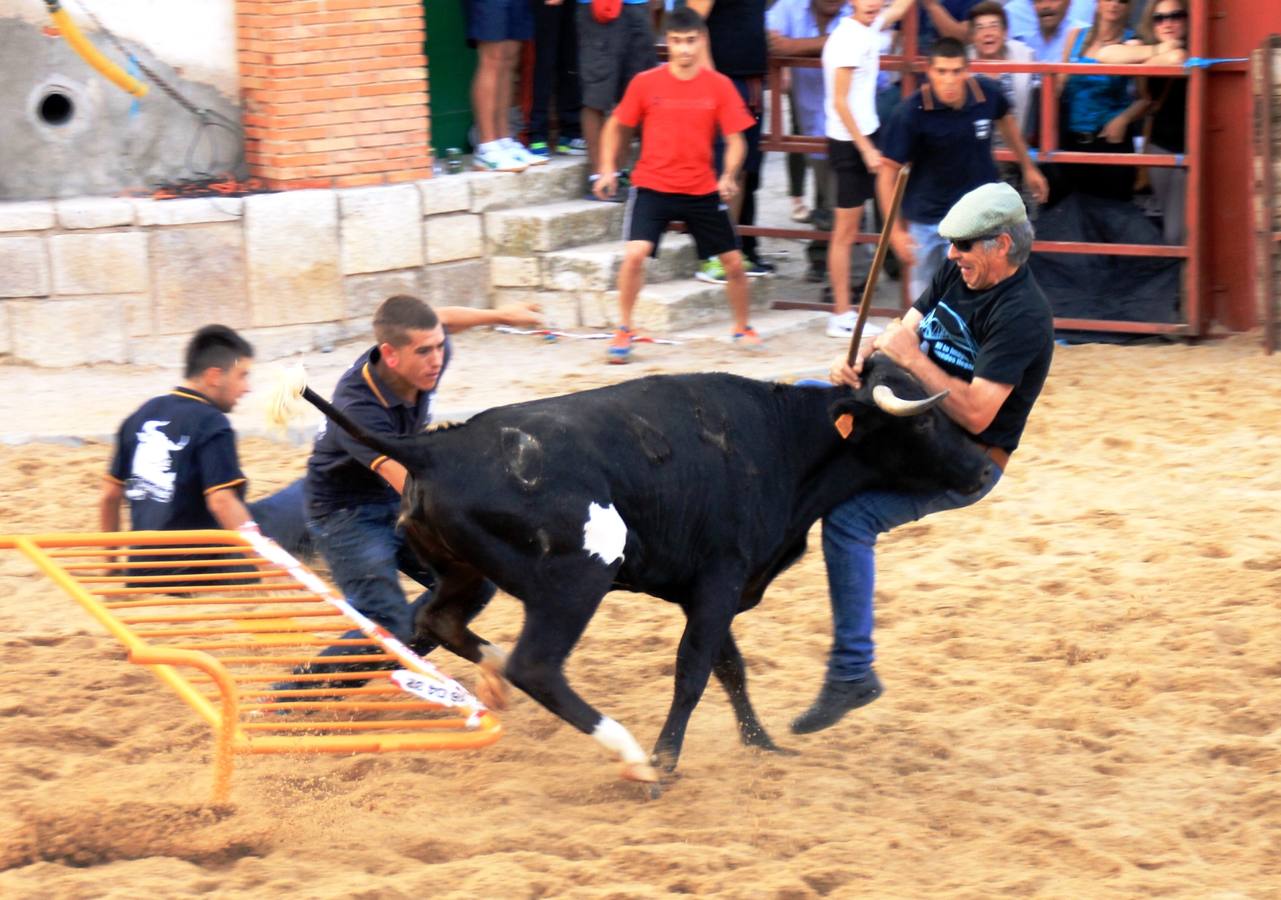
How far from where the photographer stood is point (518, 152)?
1039 centimetres

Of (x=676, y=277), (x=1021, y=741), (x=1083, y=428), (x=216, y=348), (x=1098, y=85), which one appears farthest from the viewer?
(x=676, y=277)

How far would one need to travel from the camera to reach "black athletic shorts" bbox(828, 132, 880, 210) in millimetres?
9539

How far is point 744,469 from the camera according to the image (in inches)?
184

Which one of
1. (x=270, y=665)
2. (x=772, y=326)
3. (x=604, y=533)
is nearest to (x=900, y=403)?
(x=604, y=533)

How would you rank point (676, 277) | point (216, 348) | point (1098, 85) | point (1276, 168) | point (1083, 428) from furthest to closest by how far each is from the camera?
point (676, 277) < point (1098, 85) < point (1276, 168) < point (1083, 428) < point (216, 348)

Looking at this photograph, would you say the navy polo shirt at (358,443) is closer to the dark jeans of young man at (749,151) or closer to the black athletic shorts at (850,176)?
the black athletic shorts at (850,176)

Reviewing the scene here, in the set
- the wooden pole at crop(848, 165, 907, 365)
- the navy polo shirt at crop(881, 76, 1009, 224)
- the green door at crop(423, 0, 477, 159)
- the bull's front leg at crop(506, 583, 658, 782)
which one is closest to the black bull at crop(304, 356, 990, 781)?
the bull's front leg at crop(506, 583, 658, 782)

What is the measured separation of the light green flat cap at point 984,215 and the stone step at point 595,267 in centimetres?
539

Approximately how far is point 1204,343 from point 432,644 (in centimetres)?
611

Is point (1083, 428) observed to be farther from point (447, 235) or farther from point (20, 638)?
point (20, 638)

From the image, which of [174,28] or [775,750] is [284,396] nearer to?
[775,750]

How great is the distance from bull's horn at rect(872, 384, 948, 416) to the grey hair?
1.43 ft

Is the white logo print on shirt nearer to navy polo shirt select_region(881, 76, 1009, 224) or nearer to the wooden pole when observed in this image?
the wooden pole

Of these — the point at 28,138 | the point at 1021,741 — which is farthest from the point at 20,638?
the point at 28,138
